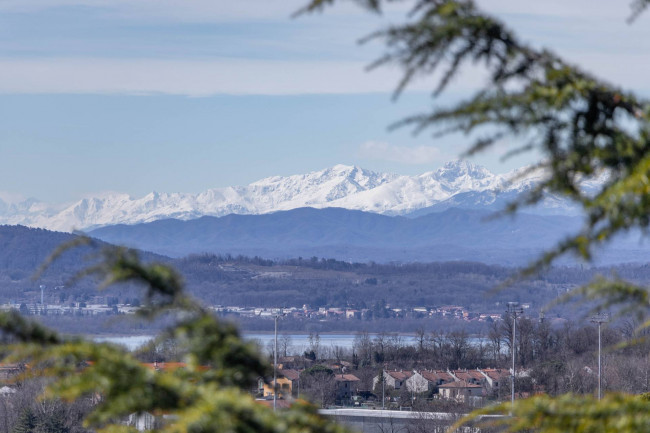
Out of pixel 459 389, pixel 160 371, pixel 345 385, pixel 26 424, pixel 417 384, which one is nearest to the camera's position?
pixel 160 371

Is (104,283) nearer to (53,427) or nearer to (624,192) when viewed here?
(624,192)

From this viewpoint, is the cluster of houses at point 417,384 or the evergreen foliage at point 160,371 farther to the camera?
the cluster of houses at point 417,384

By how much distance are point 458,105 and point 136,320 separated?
4.94ft

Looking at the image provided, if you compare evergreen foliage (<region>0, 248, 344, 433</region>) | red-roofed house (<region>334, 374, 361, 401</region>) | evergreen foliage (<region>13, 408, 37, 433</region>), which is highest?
evergreen foliage (<region>0, 248, 344, 433</region>)

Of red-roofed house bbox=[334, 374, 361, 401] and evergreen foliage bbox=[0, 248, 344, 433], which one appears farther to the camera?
red-roofed house bbox=[334, 374, 361, 401]

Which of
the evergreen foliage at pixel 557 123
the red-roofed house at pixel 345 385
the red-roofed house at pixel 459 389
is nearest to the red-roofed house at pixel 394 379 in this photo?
the red-roofed house at pixel 345 385

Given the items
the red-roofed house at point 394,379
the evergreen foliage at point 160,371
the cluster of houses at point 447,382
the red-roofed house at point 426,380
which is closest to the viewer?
the evergreen foliage at point 160,371

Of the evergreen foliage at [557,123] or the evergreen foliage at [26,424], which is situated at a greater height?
the evergreen foliage at [557,123]

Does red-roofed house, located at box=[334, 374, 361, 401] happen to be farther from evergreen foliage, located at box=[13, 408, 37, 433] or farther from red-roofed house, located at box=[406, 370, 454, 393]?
evergreen foliage, located at box=[13, 408, 37, 433]

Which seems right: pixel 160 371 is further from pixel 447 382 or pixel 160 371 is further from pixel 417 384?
pixel 447 382

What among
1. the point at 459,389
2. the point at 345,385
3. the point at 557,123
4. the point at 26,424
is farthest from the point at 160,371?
A: the point at 345,385

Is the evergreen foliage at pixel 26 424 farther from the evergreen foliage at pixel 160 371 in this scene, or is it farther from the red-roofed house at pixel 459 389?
the evergreen foliage at pixel 160 371

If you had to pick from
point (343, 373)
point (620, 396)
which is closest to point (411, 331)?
point (343, 373)

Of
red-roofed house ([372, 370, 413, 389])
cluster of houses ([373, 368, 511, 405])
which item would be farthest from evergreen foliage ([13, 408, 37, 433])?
red-roofed house ([372, 370, 413, 389])
